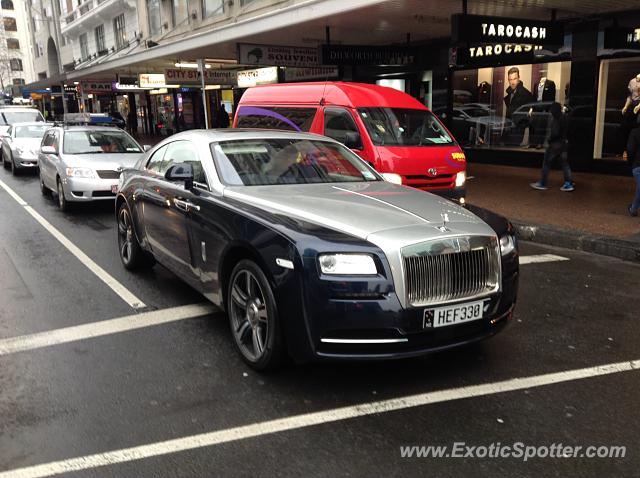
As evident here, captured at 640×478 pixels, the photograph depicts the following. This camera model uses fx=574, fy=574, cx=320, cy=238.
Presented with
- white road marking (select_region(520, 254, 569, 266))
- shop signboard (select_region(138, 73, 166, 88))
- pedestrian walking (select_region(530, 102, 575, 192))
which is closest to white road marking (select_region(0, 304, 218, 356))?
white road marking (select_region(520, 254, 569, 266))

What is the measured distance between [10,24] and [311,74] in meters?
90.5

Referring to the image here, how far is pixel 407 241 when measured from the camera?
358 centimetres

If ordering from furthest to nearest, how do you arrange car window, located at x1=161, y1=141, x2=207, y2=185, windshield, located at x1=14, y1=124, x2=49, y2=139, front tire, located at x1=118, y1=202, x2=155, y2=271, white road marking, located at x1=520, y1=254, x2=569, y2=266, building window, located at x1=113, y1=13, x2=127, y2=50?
building window, located at x1=113, y1=13, x2=127, y2=50 < windshield, located at x1=14, y1=124, x2=49, y2=139 < white road marking, located at x1=520, y1=254, x2=569, y2=266 < front tire, located at x1=118, y1=202, x2=155, y2=271 < car window, located at x1=161, y1=141, x2=207, y2=185

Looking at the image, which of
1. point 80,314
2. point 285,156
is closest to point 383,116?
point 285,156

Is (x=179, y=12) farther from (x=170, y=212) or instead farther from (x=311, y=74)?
(x=170, y=212)

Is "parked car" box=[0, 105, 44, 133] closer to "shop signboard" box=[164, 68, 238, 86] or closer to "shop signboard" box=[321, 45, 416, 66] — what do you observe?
"shop signboard" box=[164, 68, 238, 86]

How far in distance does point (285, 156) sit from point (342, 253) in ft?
6.26

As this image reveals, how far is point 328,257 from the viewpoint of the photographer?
11.6ft

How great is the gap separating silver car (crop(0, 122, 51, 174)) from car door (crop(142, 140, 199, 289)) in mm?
12741

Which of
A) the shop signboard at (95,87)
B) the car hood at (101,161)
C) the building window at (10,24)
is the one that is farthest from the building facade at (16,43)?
the car hood at (101,161)

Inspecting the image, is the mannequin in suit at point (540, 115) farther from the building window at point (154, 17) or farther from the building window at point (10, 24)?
the building window at point (10, 24)

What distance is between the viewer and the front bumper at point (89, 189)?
33.7ft

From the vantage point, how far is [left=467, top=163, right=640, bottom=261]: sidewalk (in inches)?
308

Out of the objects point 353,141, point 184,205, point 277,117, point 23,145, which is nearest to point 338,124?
point 353,141
